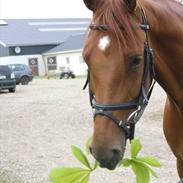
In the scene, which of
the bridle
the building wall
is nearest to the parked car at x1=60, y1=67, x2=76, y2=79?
the building wall

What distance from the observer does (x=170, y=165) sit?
6.50 meters

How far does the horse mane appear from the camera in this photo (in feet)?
7.69

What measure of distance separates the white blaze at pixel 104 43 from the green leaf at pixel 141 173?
913 millimetres

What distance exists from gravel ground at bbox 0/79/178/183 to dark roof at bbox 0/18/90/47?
42530 millimetres

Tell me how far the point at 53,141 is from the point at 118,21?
270 inches

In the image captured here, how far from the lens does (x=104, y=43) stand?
92.0 inches

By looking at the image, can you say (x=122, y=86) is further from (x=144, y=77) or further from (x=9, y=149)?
(x=9, y=149)

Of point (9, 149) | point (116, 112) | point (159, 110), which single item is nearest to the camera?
point (116, 112)

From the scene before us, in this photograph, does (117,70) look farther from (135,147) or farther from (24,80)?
(24,80)

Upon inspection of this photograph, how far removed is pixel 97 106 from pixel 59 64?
168ft

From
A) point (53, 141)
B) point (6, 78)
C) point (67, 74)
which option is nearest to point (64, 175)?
point (53, 141)

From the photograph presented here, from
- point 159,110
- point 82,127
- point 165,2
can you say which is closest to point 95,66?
point 165,2

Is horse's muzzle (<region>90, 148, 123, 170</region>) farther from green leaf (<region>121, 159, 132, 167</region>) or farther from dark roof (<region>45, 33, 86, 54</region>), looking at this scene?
dark roof (<region>45, 33, 86, 54</region>)

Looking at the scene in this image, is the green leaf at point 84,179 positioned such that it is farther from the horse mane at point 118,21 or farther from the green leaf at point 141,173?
the horse mane at point 118,21
